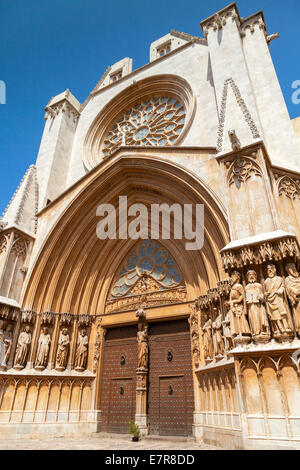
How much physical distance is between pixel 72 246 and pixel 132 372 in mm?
3694

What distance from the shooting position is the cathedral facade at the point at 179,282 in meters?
4.78

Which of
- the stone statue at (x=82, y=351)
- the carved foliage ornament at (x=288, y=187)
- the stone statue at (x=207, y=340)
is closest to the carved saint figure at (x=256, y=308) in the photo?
the stone statue at (x=207, y=340)

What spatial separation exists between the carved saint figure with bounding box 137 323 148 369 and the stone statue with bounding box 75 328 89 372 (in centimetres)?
148

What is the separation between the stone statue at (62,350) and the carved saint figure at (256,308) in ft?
16.9

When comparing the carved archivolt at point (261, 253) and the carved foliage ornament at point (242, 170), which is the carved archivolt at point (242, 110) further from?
the carved archivolt at point (261, 253)

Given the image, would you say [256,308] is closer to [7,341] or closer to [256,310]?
[256,310]

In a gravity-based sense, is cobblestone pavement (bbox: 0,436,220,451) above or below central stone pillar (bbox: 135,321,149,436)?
below

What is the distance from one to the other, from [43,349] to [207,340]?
4.09m

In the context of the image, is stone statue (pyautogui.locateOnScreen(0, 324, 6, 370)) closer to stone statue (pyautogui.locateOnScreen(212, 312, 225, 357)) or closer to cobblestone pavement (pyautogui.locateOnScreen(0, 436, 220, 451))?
cobblestone pavement (pyautogui.locateOnScreen(0, 436, 220, 451))

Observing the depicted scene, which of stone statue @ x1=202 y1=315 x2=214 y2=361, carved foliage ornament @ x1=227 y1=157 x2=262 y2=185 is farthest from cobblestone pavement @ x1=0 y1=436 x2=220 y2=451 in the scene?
carved foliage ornament @ x1=227 y1=157 x2=262 y2=185

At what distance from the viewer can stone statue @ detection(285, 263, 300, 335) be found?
450 cm

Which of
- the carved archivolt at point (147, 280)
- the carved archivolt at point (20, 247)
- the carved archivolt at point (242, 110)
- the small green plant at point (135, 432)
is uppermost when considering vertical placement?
the carved archivolt at point (242, 110)

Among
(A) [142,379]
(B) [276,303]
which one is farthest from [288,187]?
(A) [142,379]
